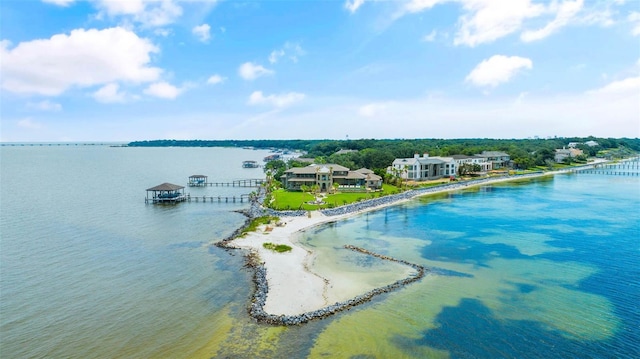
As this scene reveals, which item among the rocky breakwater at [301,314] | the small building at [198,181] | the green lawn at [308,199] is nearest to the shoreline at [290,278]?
the rocky breakwater at [301,314]

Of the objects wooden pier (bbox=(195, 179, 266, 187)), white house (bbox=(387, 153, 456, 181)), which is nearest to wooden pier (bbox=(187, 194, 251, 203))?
wooden pier (bbox=(195, 179, 266, 187))

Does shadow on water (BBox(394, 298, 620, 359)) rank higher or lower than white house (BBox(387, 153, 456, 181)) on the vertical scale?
lower

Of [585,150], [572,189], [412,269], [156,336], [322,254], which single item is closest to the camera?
[156,336]

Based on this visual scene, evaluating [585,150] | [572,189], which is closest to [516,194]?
[572,189]

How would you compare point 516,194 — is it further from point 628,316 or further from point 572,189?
point 628,316

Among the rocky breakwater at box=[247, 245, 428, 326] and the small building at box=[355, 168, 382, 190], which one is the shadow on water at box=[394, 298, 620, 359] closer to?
the rocky breakwater at box=[247, 245, 428, 326]

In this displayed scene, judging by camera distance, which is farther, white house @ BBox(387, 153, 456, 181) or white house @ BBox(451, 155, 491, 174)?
white house @ BBox(451, 155, 491, 174)

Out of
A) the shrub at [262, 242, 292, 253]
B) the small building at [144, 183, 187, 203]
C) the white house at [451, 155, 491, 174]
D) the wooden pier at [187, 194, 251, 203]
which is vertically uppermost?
the white house at [451, 155, 491, 174]

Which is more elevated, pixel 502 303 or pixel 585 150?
pixel 585 150
